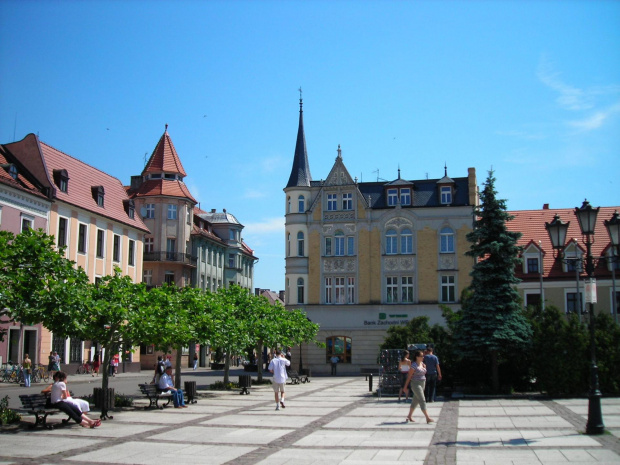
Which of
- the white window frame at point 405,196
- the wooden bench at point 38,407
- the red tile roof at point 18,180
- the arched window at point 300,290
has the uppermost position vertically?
the white window frame at point 405,196

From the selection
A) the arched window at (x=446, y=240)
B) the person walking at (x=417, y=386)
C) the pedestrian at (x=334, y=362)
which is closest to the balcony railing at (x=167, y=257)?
the pedestrian at (x=334, y=362)

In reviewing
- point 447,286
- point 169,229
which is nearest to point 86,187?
point 169,229

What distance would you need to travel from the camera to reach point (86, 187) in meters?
47.6

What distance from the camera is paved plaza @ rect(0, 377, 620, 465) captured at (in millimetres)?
12141

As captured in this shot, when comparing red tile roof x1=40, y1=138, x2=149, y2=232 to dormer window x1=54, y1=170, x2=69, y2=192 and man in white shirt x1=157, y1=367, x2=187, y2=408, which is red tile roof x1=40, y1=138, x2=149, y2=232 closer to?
dormer window x1=54, y1=170, x2=69, y2=192

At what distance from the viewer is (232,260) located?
78.1 metres

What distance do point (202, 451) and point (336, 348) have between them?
3783 centimetres

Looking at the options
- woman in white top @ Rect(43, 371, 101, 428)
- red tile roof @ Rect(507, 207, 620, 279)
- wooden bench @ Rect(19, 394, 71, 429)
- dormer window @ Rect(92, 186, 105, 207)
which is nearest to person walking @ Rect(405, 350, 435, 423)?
woman in white top @ Rect(43, 371, 101, 428)

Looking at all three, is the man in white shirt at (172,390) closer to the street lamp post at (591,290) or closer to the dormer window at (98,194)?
the street lamp post at (591,290)

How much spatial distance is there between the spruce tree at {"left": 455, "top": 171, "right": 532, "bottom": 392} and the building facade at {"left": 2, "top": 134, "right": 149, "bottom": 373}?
21.5m

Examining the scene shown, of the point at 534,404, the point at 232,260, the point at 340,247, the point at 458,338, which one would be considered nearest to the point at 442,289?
the point at 340,247

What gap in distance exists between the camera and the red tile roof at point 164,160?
206 ft

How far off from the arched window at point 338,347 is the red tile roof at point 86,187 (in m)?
17.5

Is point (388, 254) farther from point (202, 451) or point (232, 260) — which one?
point (202, 451)
